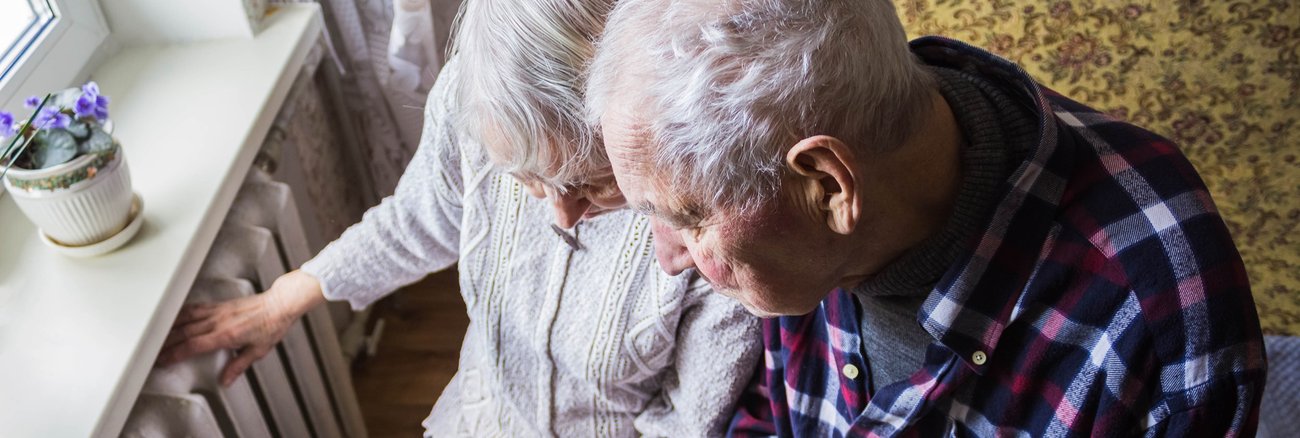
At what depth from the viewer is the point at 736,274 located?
83cm

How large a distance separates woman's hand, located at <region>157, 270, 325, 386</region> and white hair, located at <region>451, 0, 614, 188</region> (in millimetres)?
469

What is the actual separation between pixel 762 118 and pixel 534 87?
224 millimetres

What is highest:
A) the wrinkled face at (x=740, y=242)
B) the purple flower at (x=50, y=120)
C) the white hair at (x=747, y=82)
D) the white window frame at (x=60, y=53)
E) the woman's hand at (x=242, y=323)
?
the white hair at (x=747, y=82)

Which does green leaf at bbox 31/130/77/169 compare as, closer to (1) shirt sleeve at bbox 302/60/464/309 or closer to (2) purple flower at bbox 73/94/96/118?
(2) purple flower at bbox 73/94/96/118

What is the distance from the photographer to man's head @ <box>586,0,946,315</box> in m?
0.67

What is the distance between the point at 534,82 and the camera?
81cm

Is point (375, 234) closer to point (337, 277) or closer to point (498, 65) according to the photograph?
point (337, 277)

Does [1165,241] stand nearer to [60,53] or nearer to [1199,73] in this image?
[1199,73]

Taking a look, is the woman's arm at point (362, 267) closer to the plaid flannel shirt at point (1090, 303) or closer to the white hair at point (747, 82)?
the white hair at point (747, 82)

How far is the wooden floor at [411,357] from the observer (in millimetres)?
1897

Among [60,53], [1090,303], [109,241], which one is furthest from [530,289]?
[60,53]

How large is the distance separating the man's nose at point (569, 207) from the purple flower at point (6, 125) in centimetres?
55

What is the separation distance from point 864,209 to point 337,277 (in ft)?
2.39

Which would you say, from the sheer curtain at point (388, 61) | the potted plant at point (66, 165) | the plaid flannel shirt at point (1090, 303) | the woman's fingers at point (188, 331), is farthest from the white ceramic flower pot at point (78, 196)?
the plaid flannel shirt at point (1090, 303)
